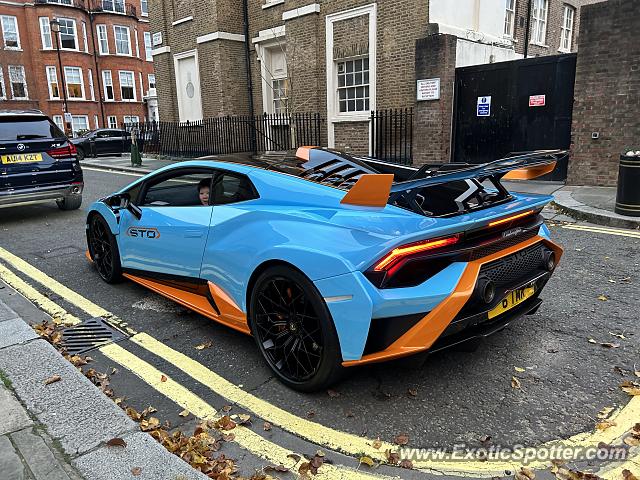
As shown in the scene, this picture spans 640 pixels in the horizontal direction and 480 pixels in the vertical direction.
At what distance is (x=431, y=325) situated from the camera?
2557mm

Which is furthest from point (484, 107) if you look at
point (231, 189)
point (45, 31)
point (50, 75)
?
point (45, 31)

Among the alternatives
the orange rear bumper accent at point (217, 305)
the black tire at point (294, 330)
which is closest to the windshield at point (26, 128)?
the orange rear bumper accent at point (217, 305)

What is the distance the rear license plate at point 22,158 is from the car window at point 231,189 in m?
6.14

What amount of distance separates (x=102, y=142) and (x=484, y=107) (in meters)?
20.6

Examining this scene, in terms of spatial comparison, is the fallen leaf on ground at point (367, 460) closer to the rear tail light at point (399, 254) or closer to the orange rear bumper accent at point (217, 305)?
the rear tail light at point (399, 254)

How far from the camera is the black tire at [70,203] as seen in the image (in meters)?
9.68

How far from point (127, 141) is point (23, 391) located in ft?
84.0

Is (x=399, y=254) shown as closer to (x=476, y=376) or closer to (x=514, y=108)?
(x=476, y=376)

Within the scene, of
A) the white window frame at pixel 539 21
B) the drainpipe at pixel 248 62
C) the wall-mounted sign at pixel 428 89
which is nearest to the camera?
the wall-mounted sign at pixel 428 89

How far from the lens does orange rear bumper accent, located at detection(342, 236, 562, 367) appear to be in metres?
2.55

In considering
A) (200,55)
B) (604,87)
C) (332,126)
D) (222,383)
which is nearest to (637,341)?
(222,383)

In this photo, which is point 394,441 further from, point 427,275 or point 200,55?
point 200,55

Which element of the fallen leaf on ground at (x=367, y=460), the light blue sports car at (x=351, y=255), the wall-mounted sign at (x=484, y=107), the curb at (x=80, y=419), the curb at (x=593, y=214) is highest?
the wall-mounted sign at (x=484, y=107)

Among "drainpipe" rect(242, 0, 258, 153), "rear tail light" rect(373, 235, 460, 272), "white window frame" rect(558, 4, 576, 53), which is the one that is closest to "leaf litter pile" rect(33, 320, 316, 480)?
"rear tail light" rect(373, 235, 460, 272)
